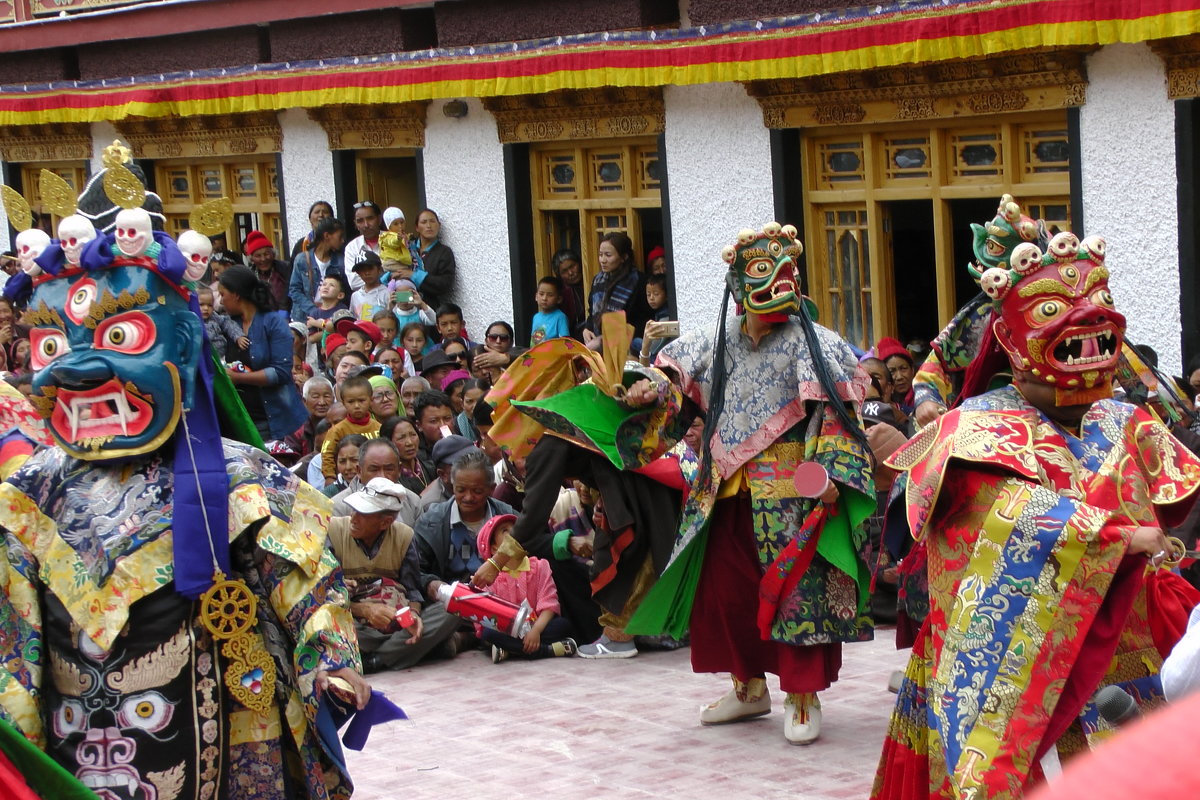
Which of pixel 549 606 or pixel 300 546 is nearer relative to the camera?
pixel 300 546

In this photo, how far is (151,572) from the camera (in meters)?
4.09

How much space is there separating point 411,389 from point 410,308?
2605 millimetres

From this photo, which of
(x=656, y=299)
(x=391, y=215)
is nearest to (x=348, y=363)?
(x=656, y=299)

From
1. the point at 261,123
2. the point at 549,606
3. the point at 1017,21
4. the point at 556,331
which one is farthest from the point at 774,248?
the point at 261,123

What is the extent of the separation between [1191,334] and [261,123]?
9.50 m

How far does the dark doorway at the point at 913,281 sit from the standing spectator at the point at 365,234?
414cm

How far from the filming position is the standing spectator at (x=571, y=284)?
1278 cm

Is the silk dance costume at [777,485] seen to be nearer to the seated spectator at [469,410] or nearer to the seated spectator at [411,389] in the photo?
the seated spectator at [469,410]

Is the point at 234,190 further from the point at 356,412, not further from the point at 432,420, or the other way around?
the point at 356,412

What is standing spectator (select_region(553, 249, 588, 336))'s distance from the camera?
12781mm

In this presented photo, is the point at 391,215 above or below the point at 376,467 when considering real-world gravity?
above

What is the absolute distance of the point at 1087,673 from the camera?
399 cm

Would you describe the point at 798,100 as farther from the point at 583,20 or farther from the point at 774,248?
the point at 774,248

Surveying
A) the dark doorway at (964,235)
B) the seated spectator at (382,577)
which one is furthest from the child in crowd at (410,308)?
the seated spectator at (382,577)
